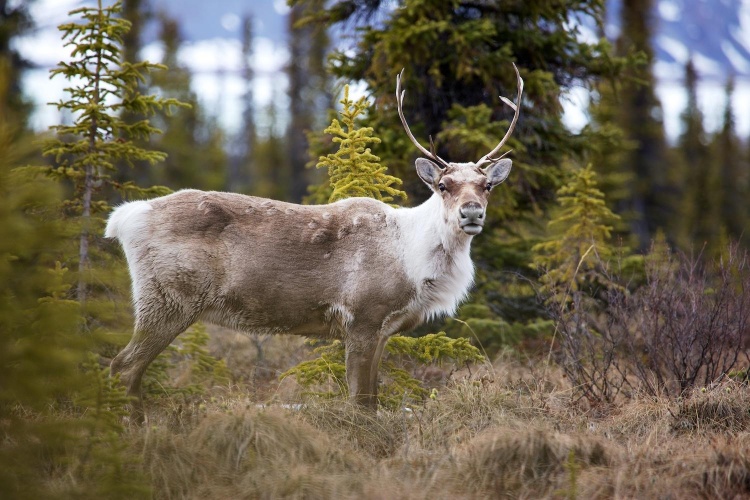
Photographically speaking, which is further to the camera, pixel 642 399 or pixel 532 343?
pixel 532 343

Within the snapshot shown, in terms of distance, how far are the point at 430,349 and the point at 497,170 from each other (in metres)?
1.76

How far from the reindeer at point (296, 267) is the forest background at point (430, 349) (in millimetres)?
380

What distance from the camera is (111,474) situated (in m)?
4.08

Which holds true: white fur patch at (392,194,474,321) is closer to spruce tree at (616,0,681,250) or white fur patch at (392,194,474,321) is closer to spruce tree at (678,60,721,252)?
spruce tree at (616,0,681,250)

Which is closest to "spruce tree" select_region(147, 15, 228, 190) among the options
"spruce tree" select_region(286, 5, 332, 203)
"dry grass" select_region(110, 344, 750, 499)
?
"spruce tree" select_region(286, 5, 332, 203)

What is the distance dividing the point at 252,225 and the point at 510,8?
5.52 meters

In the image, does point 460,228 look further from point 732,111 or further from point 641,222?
point 732,111

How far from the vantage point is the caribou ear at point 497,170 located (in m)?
6.58

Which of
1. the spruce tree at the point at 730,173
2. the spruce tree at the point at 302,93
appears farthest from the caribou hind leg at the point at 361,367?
the spruce tree at the point at 730,173

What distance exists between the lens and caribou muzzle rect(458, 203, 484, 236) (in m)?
5.89

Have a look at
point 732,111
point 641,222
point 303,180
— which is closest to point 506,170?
point 641,222

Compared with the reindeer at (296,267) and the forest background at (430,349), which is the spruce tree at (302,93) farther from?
the reindeer at (296,267)

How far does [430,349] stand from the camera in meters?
7.04

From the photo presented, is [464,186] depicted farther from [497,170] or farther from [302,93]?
[302,93]
